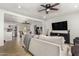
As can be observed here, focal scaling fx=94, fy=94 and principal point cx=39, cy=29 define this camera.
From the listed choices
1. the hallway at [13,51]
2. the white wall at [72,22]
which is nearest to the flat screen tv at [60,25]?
the white wall at [72,22]

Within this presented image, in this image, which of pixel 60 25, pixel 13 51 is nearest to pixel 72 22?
pixel 60 25

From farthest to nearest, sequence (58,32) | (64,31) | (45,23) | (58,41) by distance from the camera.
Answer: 1. (45,23)
2. (58,32)
3. (64,31)
4. (58,41)

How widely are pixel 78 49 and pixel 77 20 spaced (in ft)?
15.4

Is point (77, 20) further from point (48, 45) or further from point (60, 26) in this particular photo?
point (48, 45)

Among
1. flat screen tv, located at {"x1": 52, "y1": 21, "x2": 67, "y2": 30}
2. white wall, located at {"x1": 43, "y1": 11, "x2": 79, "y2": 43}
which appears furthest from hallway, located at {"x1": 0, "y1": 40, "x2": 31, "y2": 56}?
flat screen tv, located at {"x1": 52, "y1": 21, "x2": 67, "y2": 30}

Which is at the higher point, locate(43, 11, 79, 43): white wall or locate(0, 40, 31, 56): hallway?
locate(43, 11, 79, 43): white wall

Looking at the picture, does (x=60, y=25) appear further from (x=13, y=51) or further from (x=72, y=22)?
(x=13, y=51)

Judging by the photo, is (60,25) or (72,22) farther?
(60,25)

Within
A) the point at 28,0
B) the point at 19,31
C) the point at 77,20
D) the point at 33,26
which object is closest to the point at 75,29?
the point at 77,20

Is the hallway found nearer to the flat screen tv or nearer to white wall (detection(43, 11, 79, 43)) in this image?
white wall (detection(43, 11, 79, 43))

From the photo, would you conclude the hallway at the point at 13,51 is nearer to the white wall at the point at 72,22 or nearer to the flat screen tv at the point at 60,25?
the white wall at the point at 72,22

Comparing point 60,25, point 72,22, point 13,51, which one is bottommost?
point 13,51

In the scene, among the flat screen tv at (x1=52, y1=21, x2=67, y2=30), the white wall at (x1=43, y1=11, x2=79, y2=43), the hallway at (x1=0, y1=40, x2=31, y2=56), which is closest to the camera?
the hallway at (x1=0, y1=40, x2=31, y2=56)

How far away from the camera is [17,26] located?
15320mm
